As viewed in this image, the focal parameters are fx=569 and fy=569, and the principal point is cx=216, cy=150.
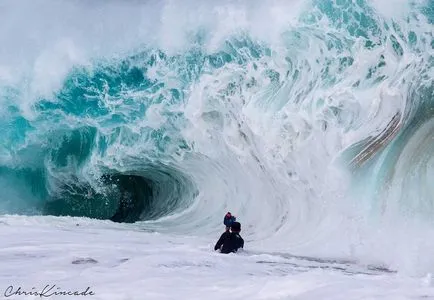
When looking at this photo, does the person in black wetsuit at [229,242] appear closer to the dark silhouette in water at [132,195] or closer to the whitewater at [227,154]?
the whitewater at [227,154]

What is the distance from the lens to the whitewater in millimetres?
6512

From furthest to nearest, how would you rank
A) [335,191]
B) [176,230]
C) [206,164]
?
[206,164] < [176,230] < [335,191]

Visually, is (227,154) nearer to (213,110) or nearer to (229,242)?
(213,110)

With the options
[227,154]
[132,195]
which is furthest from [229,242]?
[132,195]

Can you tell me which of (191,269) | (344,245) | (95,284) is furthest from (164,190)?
(95,284)

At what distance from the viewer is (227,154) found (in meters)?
13.2

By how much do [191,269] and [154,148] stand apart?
8.57 meters

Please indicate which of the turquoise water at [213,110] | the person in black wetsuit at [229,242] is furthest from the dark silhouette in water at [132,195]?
the person in black wetsuit at [229,242]

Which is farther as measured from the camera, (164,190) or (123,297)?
(164,190)

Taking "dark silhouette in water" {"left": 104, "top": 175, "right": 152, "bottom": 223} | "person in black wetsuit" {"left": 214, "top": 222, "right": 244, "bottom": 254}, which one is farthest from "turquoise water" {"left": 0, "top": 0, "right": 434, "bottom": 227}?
"person in black wetsuit" {"left": 214, "top": 222, "right": 244, "bottom": 254}

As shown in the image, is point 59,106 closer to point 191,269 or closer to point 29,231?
point 29,231

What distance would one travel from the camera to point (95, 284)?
5.39m

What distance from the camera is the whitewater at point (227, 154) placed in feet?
21.4

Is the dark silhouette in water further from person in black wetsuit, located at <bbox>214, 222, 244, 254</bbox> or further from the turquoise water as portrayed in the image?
person in black wetsuit, located at <bbox>214, 222, 244, 254</bbox>
